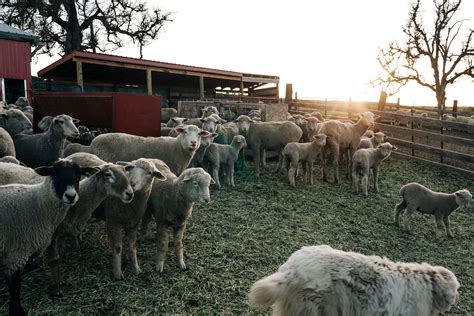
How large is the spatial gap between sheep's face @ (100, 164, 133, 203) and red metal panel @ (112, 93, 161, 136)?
4.41 m

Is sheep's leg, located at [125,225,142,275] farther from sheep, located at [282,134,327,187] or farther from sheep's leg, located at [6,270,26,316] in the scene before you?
sheep, located at [282,134,327,187]

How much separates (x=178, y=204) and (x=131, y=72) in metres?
16.5

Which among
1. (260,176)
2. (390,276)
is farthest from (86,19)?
(390,276)

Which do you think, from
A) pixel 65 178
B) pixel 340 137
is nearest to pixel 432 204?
pixel 340 137

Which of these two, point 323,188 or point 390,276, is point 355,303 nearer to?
point 390,276

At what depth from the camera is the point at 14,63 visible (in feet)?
53.5

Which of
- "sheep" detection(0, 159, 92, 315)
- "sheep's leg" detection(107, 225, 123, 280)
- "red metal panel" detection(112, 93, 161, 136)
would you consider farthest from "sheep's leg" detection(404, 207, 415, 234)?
"red metal panel" detection(112, 93, 161, 136)

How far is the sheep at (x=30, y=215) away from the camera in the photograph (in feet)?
11.9

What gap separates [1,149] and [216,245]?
4.52 metres

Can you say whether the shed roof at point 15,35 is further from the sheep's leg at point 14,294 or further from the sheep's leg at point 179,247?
the sheep's leg at point 14,294

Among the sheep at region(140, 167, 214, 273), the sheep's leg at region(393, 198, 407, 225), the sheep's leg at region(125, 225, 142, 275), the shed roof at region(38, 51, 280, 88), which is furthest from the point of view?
the shed roof at region(38, 51, 280, 88)

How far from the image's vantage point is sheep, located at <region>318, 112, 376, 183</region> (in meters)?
10.4

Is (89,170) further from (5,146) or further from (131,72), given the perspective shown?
(131,72)

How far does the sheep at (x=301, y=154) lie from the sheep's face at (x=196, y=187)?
16.3 feet
